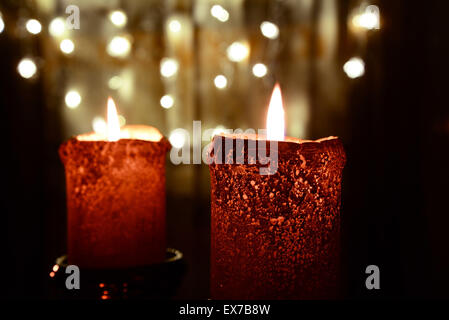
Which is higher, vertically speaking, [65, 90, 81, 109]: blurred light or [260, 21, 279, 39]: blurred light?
[260, 21, 279, 39]: blurred light

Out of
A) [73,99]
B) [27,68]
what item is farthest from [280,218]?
[27,68]

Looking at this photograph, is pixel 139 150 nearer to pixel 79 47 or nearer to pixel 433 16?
pixel 79 47

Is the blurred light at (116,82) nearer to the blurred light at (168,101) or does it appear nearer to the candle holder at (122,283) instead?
the blurred light at (168,101)

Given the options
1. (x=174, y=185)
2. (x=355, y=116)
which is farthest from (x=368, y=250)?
(x=174, y=185)

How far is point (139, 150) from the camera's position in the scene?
2.51ft

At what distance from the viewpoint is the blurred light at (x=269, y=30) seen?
3.97ft

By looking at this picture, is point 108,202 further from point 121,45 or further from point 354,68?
point 354,68

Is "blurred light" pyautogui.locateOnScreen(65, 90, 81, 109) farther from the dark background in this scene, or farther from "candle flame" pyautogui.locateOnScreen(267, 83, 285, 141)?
"candle flame" pyautogui.locateOnScreen(267, 83, 285, 141)

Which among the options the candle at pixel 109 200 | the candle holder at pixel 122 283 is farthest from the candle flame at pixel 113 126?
the candle holder at pixel 122 283

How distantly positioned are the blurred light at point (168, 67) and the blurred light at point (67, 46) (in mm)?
269

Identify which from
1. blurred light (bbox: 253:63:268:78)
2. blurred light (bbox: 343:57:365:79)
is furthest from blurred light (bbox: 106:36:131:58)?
blurred light (bbox: 343:57:365:79)

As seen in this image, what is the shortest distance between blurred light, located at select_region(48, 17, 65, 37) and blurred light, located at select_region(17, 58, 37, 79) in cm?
11

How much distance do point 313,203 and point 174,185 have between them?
2.48 feet

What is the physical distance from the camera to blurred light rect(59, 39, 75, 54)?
128cm
